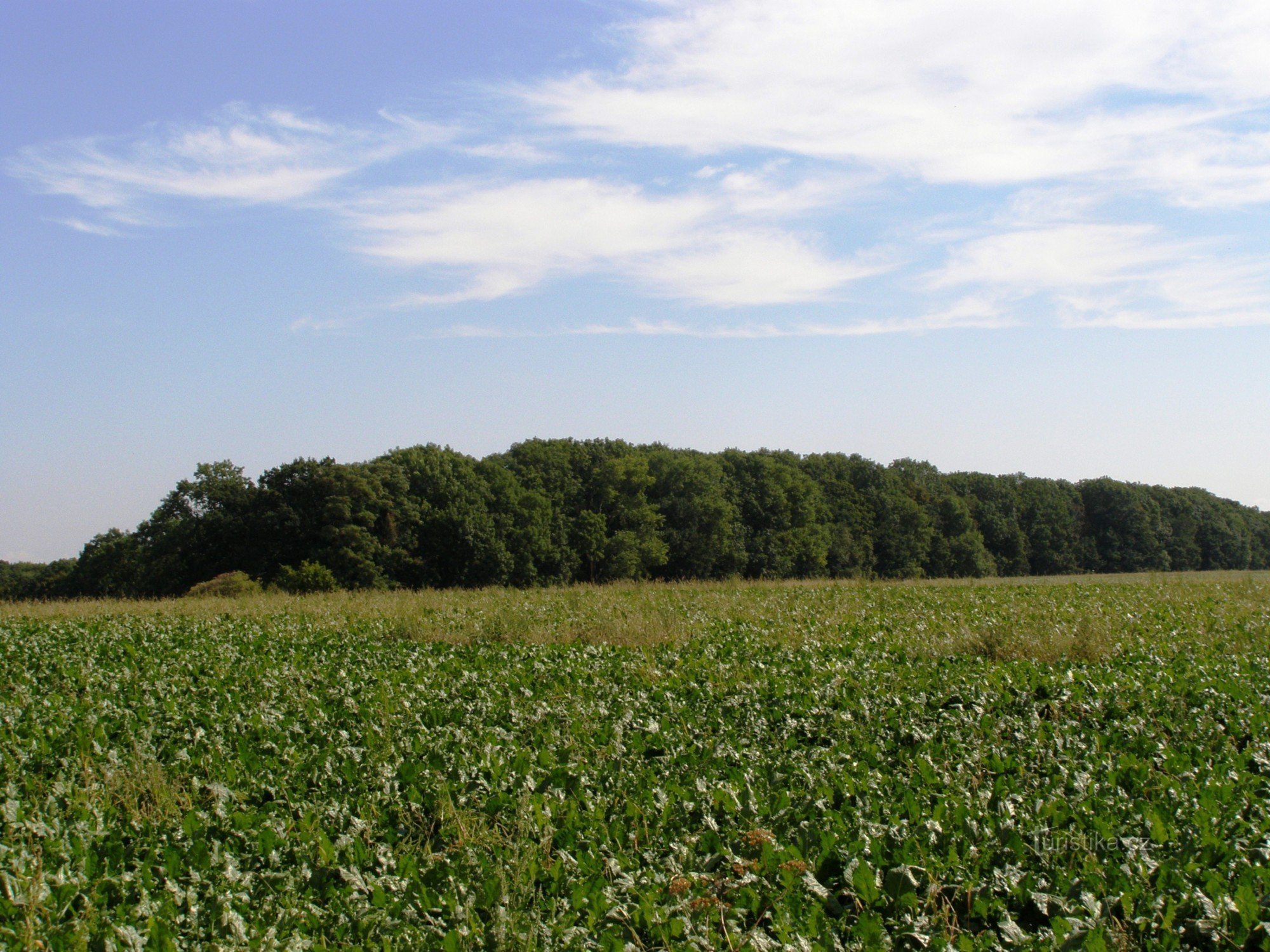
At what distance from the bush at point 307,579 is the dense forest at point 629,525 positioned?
127 millimetres

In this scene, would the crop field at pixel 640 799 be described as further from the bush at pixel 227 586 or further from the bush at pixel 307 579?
the bush at pixel 307 579

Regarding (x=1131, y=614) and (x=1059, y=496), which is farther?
(x=1059, y=496)

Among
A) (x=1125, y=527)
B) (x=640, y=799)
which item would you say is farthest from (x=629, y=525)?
(x=640, y=799)

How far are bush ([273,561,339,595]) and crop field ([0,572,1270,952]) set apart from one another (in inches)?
885

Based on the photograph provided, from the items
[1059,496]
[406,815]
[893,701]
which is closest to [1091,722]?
[893,701]

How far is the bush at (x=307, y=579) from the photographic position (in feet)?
111

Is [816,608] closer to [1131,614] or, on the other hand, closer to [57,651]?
[1131,614]

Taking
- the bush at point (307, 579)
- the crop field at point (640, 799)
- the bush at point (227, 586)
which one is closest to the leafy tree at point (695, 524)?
the bush at point (307, 579)

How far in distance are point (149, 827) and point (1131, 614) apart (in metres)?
16.2

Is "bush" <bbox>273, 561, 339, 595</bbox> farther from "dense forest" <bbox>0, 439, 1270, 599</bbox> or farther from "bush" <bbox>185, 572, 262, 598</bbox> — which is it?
"bush" <bbox>185, 572, 262, 598</bbox>

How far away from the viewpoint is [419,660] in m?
11.2

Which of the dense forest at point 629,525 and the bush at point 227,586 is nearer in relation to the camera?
the bush at point 227,586

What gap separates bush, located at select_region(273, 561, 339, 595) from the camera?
3375 centimetres

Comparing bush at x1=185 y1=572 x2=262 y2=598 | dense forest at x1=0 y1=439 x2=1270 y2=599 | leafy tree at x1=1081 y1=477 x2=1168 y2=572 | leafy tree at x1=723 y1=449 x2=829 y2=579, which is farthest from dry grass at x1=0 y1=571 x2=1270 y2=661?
leafy tree at x1=1081 y1=477 x2=1168 y2=572
